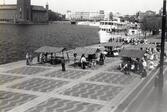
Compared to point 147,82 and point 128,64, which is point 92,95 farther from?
point 128,64

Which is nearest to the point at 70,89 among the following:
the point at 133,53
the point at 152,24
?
the point at 133,53

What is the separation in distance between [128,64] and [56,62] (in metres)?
7.85

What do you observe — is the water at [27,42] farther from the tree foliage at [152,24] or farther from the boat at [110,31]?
the tree foliage at [152,24]

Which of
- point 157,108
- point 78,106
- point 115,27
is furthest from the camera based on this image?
point 115,27

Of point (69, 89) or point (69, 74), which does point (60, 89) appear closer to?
point (69, 89)

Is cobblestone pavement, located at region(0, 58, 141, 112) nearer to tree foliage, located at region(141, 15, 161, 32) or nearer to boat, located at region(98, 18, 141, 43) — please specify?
boat, located at region(98, 18, 141, 43)

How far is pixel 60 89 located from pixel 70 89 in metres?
0.65

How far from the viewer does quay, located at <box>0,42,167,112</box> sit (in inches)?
656

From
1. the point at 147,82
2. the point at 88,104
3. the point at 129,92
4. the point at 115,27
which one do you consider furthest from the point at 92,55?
the point at 115,27

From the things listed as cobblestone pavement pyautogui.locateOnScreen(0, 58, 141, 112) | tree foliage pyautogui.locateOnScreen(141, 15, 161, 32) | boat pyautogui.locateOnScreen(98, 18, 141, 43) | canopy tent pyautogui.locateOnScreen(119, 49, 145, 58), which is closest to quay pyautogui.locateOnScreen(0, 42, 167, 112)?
cobblestone pavement pyautogui.locateOnScreen(0, 58, 141, 112)

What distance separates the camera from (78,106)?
55.2 ft

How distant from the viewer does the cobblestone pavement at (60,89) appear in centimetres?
1677

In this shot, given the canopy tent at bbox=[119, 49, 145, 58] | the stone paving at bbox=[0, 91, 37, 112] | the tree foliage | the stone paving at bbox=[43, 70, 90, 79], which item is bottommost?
the stone paving at bbox=[0, 91, 37, 112]

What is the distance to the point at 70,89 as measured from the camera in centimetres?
2080
